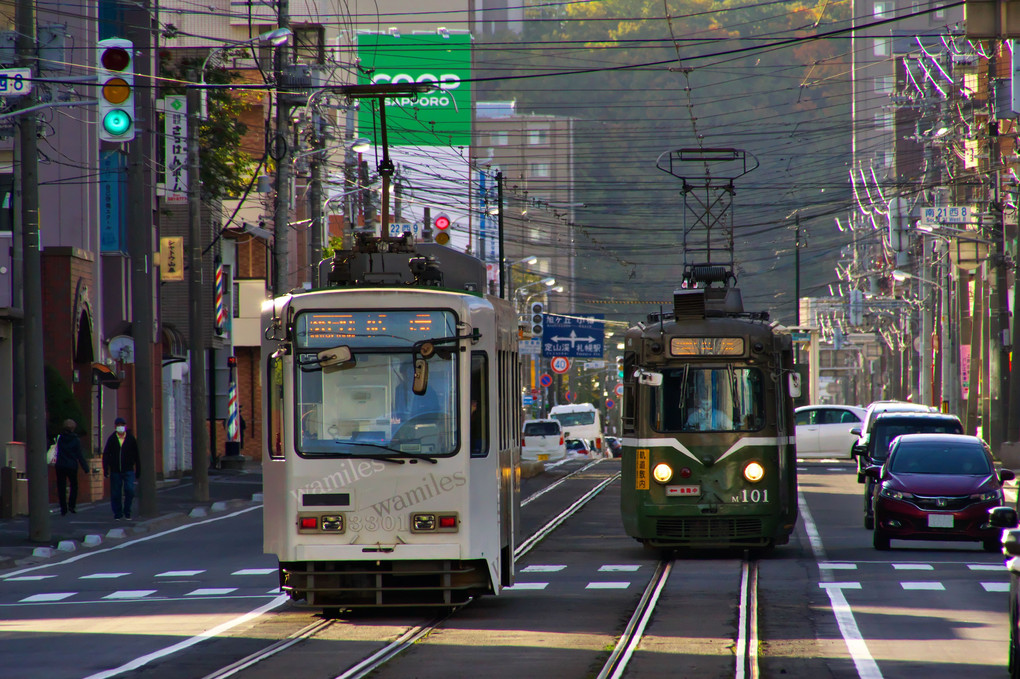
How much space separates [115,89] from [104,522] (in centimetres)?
1294

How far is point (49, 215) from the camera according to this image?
3497 centimetres

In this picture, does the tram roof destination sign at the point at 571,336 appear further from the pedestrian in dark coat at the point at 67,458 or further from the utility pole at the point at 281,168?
the pedestrian in dark coat at the point at 67,458

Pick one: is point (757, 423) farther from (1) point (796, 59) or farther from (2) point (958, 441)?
(1) point (796, 59)

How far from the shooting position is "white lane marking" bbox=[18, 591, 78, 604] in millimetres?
16469

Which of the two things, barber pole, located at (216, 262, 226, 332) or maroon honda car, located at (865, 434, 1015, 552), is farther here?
barber pole, located at (216, 262, 226, 332)

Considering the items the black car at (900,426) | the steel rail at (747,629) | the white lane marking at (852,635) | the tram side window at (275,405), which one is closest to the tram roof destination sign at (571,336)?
the black car at (900,426)

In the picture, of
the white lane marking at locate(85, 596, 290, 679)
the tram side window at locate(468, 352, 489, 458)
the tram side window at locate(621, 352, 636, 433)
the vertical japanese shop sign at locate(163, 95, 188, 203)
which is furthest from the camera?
→ the vertical japanese shop sign at locate(163, 95, 188, 203)

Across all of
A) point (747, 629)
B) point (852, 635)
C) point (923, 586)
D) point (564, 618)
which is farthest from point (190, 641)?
point (923, 586)

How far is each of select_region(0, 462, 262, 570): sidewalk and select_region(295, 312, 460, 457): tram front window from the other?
377 inches

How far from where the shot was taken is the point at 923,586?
16516mm

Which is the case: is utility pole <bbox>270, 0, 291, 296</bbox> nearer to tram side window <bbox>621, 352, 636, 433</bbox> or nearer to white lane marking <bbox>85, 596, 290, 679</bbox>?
tram side window <bbox>621, 352, 636, 433</bbox>

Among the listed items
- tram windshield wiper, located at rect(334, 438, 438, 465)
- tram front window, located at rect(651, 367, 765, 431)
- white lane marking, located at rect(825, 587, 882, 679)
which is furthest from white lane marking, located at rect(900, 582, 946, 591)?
tram windshield wiper, located at rect(334, 438, 438, 465)

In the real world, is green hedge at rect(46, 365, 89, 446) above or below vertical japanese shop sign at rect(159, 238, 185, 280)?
below

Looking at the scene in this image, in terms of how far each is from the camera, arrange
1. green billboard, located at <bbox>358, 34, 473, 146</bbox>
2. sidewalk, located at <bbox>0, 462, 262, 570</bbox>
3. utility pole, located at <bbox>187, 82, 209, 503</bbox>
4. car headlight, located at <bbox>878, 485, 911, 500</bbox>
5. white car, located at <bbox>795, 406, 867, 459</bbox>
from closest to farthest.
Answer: car headlight, located at <bbox>878, 485, 911, 500</bbox> → sidewalk, located at <bbox>0, 462, 262, 570</bbox> → utility pole, located at <bbox>187, 82, 209, 503</bbox> → white car, located at <bbox>795, 406, 867, 459</bbox> → green billboard, located at <bbox>358, 34, 473, 146</bbox>
